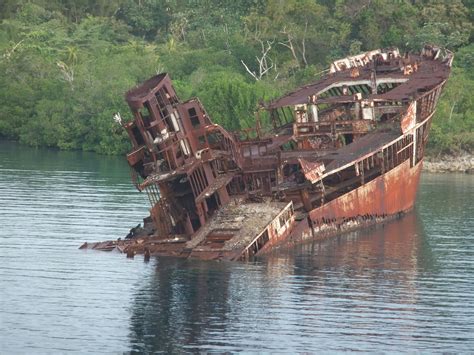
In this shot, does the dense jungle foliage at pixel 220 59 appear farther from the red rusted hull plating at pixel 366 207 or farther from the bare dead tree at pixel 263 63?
the red rusted hull plating at pixel 366 207

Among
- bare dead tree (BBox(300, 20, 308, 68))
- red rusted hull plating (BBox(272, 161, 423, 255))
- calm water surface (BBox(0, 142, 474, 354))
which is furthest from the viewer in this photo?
bare dead tree (BBox(300, 20, 308, 68))

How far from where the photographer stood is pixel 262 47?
365ft

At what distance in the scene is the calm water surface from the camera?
130ft

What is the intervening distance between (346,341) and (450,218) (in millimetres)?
27906

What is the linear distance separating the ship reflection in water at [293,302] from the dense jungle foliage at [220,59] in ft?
139

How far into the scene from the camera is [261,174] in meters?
56.6

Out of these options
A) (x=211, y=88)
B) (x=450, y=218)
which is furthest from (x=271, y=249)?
(x=211, y=88)

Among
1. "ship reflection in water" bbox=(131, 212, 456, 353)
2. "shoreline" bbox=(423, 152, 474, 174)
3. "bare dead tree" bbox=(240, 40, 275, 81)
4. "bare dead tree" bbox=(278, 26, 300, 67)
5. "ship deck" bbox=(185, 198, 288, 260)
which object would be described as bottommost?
"shoreline" bbox=(423, 152, 474, 174)

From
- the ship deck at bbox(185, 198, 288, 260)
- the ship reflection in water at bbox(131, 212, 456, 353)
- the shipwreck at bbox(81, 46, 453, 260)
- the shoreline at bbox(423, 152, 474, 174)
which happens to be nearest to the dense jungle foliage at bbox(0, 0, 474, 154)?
the shoreline at bbox(423, 152, 474, 174)

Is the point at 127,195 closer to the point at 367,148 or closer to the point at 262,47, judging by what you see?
the point at 367,148

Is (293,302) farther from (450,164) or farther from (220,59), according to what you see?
(220,59)

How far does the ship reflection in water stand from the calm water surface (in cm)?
5

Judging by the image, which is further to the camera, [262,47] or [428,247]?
[262,47]

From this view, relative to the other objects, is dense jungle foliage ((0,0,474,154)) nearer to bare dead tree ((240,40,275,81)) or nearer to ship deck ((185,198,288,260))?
bare dead tree ((240,40,275,81))
